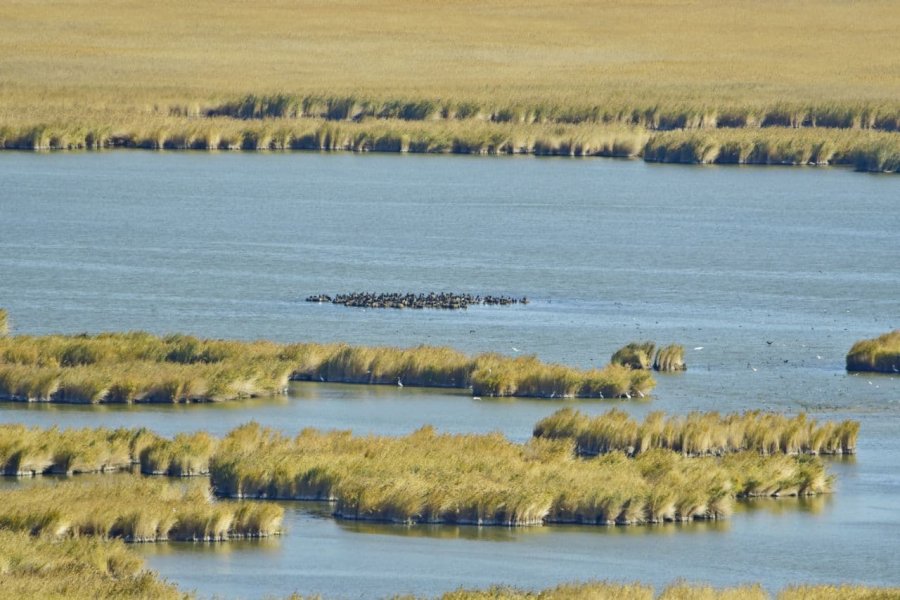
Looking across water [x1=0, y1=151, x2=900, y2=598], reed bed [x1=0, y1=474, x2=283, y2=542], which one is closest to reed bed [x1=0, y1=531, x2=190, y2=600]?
reed bed [x1=0, y1=474, x2=283, y2=542]

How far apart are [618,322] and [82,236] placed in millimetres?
19404

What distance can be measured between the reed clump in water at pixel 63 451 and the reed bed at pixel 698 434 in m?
6.22

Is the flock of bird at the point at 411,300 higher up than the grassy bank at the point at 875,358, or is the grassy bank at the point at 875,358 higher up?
the flock of bird at the point at 411,300

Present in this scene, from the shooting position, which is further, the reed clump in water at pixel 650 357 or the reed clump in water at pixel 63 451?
the reed clump in water at pixel 650 357

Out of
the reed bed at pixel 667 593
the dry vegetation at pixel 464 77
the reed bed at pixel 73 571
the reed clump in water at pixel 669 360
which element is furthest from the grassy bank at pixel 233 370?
the dry vegetation at pixel 464 77

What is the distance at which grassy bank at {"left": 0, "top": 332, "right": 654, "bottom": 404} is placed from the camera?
113 feet

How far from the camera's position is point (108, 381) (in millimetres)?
34219

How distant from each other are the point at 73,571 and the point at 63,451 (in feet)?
22.3

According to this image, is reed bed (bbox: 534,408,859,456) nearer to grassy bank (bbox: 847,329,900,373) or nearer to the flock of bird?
grassy bank (bbox: 847,329,900,373)

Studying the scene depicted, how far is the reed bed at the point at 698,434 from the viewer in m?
31.0

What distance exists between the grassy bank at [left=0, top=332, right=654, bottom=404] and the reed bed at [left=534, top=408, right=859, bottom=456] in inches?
151

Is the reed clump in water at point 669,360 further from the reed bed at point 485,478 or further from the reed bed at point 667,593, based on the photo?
the reed bed at point 667,593

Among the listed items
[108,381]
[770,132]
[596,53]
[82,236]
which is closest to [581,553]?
[108,381]

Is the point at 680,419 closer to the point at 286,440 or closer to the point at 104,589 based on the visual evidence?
the point at 286,440
